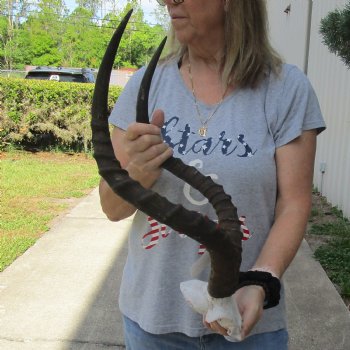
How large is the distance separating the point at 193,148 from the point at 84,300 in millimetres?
3097

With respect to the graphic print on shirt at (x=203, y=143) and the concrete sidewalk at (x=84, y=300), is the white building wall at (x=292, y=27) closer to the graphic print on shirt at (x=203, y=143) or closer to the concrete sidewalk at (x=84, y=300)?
the concrete sidewalk at (x=84, y=300)

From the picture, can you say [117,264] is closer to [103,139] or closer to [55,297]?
[55,297]

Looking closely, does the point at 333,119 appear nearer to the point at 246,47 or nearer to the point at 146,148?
the point at 246,47

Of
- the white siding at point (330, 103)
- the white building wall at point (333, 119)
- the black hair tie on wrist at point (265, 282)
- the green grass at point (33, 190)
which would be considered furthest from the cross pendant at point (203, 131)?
the white building wall at point (333, 119)

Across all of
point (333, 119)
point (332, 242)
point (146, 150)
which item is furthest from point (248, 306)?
point (333, 119)

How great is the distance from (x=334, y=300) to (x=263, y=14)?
124 inches

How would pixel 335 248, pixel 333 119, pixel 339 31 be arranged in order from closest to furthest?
pixel 339 31 → pixel 335 248 → pixel 333 119

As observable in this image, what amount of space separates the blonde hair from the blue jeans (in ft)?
2.61

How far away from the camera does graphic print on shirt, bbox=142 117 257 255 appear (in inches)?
63.0

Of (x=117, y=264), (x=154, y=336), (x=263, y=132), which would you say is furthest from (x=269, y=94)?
(x=117, y=264)

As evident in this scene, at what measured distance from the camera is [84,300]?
14.4ft

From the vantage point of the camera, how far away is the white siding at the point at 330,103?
22.1 ft

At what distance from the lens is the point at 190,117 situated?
168 cm

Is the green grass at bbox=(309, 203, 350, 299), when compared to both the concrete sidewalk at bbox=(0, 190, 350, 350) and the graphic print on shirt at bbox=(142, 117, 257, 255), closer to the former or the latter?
the concrete sidewalk at bbox=(0, 190, 350, 350)
